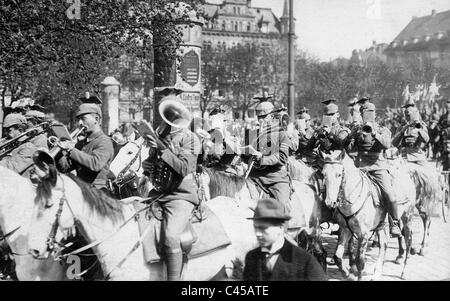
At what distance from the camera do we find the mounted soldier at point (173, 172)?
575 cm

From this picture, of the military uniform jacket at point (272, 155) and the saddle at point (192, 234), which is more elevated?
the military uniform jacket at point (272, 155)

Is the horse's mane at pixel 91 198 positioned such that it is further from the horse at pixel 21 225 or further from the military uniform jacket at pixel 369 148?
the military uniform jacket at pixel 369 148

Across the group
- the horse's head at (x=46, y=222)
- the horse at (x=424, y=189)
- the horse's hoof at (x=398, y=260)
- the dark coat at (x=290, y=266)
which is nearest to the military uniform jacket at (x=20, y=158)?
the horse's head at (x=46, y=222)

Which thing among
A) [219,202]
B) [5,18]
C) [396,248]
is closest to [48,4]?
[5,18]

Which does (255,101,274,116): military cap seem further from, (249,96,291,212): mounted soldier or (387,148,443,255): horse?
(387,148,443,255): horse

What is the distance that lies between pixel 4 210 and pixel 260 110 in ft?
13.5

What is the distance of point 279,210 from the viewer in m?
4.68

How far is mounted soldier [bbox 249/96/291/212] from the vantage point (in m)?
8.03

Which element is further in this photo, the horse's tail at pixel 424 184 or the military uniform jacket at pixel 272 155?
the horse's tail at pixel 424 184

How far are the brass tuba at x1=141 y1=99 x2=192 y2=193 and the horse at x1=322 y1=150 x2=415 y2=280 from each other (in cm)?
307

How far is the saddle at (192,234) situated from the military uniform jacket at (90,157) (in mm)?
710

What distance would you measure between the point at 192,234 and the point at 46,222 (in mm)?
1685

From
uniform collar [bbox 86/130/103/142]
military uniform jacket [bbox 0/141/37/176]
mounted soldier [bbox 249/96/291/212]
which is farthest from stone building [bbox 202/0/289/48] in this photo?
uniform collar [bbox 86/130/103/142]
